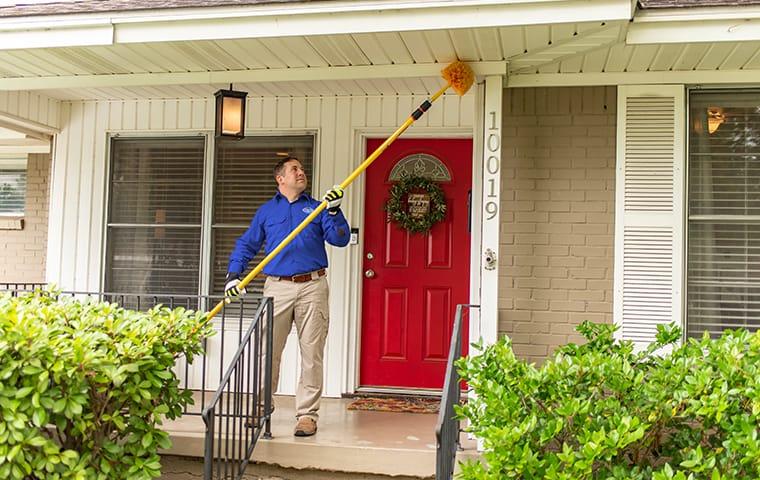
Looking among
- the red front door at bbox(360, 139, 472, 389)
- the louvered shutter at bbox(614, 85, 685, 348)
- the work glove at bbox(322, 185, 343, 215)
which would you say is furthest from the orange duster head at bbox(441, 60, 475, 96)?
the red front door at bbox(360, 139, 472, 389)

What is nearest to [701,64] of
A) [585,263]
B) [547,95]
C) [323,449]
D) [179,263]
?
[547,95]

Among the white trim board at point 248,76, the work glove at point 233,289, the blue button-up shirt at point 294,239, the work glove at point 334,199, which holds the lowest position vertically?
the work glove at point 233,289

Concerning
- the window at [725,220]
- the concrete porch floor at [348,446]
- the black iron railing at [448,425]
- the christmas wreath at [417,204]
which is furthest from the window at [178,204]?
the window at [725,220]

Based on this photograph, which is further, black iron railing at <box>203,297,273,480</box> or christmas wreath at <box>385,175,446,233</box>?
christmas wreath at <box>385,175,446,233</box>

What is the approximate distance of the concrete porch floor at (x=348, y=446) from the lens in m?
4.02

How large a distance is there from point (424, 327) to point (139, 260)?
94.9 inches

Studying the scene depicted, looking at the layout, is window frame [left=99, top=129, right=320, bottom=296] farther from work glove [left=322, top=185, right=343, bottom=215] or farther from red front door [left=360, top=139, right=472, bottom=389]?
work glove [left=322, top=185, right=343, bottom=215]

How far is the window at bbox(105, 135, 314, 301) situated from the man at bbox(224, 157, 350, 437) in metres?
1.28

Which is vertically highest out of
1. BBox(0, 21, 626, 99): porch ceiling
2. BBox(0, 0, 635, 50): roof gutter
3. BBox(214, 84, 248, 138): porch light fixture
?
BBox(0, 0, 635, 50): roof gutter

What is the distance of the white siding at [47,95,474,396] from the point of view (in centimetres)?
574

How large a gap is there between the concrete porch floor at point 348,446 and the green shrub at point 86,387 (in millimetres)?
580

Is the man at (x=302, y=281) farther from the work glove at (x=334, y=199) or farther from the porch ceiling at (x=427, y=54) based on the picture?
the porch ceiling at (x=427, y=54)

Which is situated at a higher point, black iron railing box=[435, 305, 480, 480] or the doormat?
black iron railing box=[435, 305, 480, 480]

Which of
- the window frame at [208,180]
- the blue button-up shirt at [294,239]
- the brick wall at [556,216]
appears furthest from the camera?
the window frame at [208,180]
